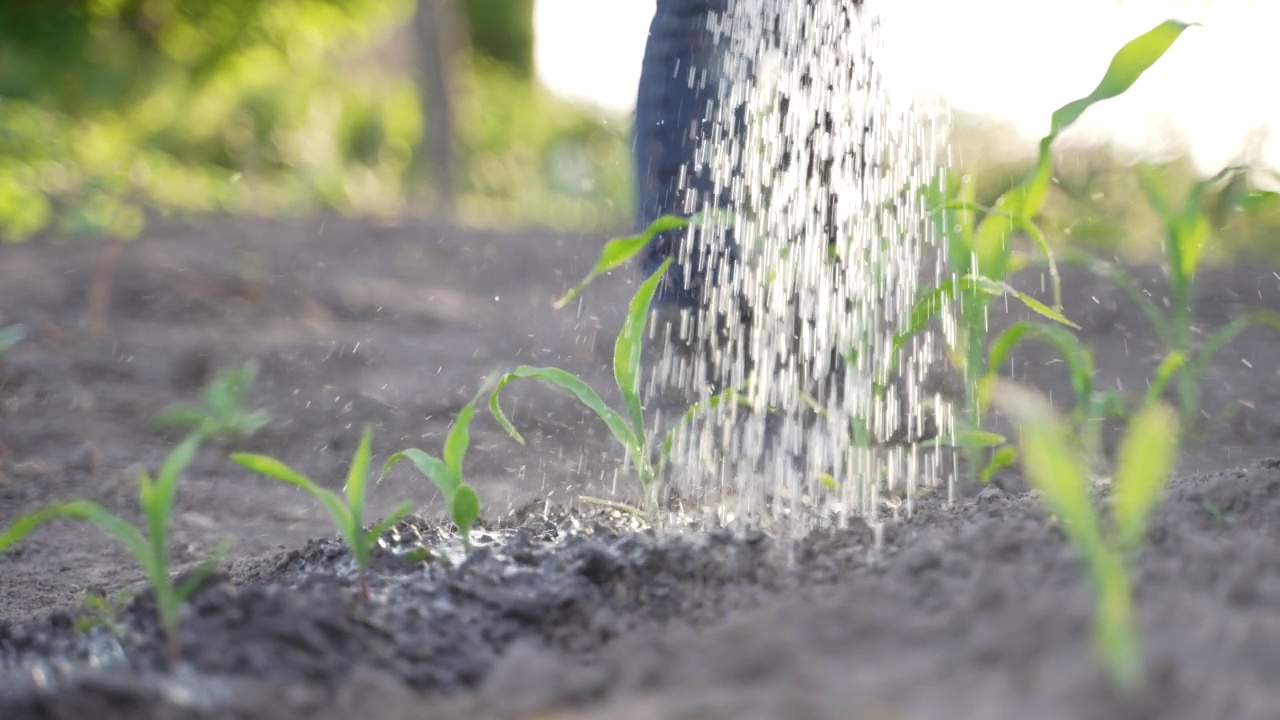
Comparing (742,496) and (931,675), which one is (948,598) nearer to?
(931,675)

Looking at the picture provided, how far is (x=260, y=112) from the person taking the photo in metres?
9.71

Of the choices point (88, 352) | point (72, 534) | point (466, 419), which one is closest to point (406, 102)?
point (88, 352)

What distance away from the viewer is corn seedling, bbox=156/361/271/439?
240 cm

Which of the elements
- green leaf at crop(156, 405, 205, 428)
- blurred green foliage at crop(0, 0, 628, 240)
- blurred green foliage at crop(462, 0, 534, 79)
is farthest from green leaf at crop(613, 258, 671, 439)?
blurred green foliage at crop(462, 0, 534, 79)

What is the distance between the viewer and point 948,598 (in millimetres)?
928

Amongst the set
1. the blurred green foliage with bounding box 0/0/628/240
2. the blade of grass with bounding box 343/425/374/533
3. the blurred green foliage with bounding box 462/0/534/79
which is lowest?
the blade of grass with bounding box 343/425/374/533

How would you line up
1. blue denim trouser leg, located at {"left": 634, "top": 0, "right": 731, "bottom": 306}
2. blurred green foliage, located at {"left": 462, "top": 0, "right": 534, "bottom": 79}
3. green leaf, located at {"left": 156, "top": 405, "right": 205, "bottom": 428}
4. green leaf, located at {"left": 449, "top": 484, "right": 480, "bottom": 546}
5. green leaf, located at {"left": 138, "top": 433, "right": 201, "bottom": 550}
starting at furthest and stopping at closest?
1. blurred green foliage, located at {"left": 462, "top": 0, "right": 534, "bottom": 79}
2. green leaf, located at {"left": 156, "top": 405, "right": 205, "bottom": 428}
3. blue denim trouser leg, located at {"left": 634, "top": 0, "right": 731, "bottom": 306}
4. green leaf, located at {"left": 449, "top": 484, "right": 480, "bottom": 546}
5. green leaf, located at {"left": 138, "top": 433, "right": 201, "bottom": 550}

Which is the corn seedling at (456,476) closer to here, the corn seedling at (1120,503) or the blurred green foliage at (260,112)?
the corn seedling at (1120,503)

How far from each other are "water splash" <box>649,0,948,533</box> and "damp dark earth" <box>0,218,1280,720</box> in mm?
217

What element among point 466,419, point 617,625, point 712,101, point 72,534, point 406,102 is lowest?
point 72,534

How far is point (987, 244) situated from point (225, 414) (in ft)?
5.45

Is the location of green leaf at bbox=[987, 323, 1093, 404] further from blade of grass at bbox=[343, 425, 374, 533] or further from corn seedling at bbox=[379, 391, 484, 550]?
blade of grass at bbox=[343, 425, 374, 533]

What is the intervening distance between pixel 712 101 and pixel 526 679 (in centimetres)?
130

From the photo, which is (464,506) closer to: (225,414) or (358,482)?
(358,482)
